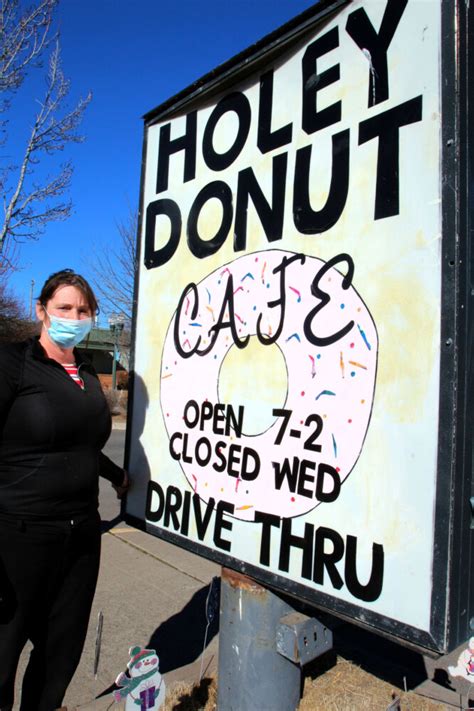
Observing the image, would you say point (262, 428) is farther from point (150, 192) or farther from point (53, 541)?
point (150, 192)

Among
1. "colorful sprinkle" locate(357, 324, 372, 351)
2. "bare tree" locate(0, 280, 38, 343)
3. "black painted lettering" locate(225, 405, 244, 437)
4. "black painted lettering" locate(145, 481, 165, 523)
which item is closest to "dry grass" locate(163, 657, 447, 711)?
"black painted lettering" locate(145, 481, 165, 523)

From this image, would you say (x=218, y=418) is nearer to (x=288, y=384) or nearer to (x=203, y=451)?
(x=203, y=451)

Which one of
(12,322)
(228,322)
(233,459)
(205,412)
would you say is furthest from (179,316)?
(12,322)

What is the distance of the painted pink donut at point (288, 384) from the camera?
58.8 inches

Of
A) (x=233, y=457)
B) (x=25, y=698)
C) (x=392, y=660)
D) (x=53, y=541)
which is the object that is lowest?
(x=392, y=660)

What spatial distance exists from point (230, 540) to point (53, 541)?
62cm

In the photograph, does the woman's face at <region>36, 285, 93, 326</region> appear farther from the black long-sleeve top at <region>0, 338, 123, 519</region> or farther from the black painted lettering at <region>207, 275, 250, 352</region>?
the black painted lettering at <region>207, 275, 250, 352</region>

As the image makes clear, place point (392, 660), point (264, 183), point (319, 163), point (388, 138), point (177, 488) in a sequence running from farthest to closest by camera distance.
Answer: point (392, 660), point (177, 488), point (264, 183), point (319, 163), point (388, 138)

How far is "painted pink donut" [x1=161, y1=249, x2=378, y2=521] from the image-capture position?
149cm

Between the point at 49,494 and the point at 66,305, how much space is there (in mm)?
688

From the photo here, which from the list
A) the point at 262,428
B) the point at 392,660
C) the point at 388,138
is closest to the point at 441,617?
the point at 262,428

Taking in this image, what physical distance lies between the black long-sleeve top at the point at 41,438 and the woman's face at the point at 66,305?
5.7 inches

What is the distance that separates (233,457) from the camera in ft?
5.97

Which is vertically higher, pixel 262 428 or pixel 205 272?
pixel 205 272
